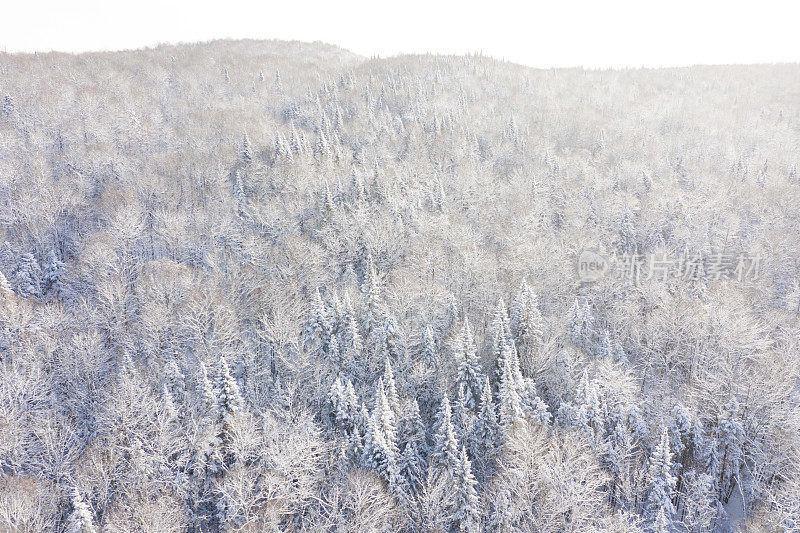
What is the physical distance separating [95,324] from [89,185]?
3121 centimetres

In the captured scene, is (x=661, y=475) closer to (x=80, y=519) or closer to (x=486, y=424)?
(x=486, y=424)

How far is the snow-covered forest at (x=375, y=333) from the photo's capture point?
26.2m

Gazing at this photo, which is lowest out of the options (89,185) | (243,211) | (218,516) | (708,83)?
(218,516)

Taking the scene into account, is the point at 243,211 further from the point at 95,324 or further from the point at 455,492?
the point at 455,492

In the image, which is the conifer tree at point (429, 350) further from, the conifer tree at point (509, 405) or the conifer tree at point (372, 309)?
the conifer tree at point (509, 405)

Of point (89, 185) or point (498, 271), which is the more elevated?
point (89, 185)

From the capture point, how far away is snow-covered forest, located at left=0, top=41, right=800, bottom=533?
26250mm

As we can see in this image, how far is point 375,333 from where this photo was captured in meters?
39.8

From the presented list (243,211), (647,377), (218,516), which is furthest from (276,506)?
(243,211)

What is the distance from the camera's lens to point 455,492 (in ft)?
85.8

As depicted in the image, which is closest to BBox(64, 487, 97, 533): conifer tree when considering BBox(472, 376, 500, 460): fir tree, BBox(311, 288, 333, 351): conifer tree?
BBox(311, 288, 333, 351): conifer tree

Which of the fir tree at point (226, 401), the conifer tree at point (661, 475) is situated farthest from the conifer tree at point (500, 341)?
the fir tree at point (226, 401)

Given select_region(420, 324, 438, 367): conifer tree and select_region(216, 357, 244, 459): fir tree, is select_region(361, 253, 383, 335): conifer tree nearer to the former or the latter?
select_region(420, 324, 438, 367): conifer tree

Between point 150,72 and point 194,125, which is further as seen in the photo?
A: point 150,72
